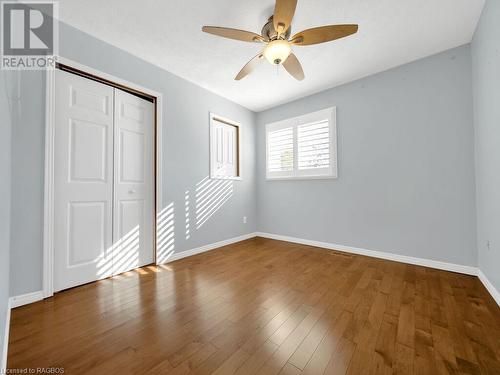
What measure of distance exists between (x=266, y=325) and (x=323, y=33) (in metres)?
2.39

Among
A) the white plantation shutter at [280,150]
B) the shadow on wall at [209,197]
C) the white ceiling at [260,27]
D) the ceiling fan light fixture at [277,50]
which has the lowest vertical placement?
the shadow on wall at [209,197]

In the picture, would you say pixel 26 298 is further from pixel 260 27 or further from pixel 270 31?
pixel 260 27

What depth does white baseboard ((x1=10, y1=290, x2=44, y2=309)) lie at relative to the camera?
165 centimetres

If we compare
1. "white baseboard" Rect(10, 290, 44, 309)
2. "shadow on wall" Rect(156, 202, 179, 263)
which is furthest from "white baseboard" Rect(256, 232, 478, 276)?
"white baseboard" Rect(10, 290, 44, 309)

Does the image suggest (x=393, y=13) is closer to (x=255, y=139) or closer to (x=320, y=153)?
(x=320, y=153)

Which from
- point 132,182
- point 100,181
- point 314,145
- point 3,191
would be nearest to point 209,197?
point 132,182

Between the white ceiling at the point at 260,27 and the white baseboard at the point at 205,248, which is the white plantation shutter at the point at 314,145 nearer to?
the white ceiling at the point at 260,27

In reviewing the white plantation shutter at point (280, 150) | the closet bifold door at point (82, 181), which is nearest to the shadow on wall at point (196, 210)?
the closet bifold door at point (82, 181)

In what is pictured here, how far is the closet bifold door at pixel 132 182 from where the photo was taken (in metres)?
2.37

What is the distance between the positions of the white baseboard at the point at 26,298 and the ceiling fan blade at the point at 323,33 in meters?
3.23

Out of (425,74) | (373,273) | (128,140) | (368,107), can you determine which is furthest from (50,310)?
(425,74)

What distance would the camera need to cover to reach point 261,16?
6.24 feet

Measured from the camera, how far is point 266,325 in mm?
1441

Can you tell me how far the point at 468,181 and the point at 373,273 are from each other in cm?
150
